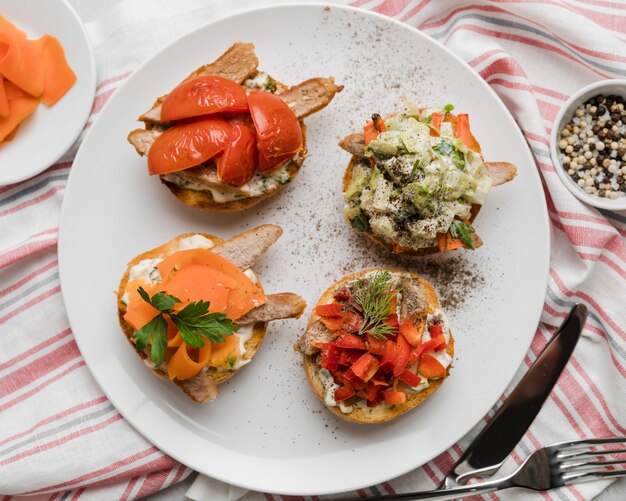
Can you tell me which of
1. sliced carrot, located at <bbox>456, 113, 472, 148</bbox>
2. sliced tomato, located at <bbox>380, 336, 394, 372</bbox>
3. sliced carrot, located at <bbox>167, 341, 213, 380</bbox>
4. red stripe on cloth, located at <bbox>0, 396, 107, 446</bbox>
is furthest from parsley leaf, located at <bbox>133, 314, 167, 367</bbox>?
sliced carrot, located at <bbox>456, 113, 472, 148</bbox>

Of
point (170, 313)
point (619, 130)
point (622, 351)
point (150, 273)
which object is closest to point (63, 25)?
point (150, 273)

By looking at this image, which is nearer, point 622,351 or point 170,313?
point 170,313

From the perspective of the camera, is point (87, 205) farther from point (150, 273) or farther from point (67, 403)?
point (67, 403)

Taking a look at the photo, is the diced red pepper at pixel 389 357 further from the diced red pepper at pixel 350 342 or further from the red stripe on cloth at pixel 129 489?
the red stripe on cloth at pixel 129 489

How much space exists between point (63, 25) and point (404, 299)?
2.77m

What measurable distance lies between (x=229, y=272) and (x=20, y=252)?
1390mm

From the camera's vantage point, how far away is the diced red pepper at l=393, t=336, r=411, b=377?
3.82m

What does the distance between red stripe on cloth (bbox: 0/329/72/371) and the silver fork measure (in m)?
2.23

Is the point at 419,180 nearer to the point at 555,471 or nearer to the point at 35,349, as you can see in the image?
the point at 555,471

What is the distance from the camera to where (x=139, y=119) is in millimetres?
4121

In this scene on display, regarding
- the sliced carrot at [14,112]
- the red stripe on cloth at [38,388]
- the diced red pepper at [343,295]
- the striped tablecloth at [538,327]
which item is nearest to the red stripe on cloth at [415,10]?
the striped tablecloth at [538,327]

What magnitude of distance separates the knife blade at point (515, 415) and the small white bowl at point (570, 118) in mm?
670

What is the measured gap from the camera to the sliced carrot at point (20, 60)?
4.24m

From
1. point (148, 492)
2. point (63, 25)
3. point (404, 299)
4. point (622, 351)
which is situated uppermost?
point (63, 25)
